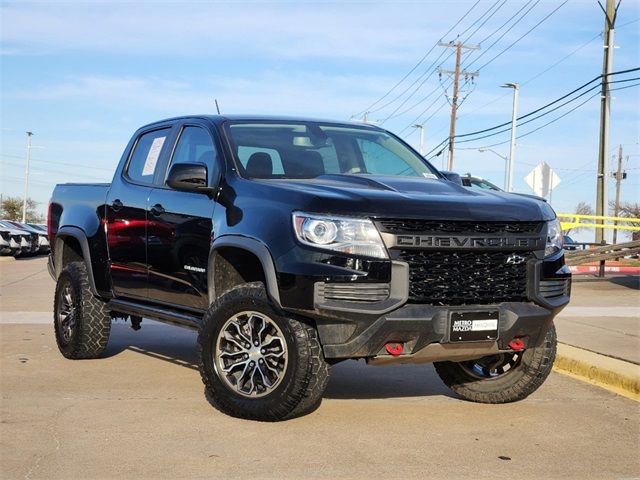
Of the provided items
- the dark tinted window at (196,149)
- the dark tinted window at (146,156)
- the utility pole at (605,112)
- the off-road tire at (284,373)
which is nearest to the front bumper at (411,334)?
the off-road tire at (284,373)

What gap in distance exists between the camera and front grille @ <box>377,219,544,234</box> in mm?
5500

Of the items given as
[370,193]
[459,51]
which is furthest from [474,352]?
[459,51]

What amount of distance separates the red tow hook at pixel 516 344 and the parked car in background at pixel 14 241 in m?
29.1

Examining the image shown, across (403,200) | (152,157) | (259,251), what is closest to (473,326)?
(403,200)

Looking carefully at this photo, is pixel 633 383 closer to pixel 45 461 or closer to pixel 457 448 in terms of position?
pixel 457 448

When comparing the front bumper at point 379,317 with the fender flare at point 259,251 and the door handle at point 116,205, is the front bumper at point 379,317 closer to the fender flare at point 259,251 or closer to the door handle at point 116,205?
the fender flare at point 259,251

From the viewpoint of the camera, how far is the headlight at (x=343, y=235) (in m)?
5.44

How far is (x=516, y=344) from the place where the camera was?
19.6 ft

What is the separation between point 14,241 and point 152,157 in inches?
1063

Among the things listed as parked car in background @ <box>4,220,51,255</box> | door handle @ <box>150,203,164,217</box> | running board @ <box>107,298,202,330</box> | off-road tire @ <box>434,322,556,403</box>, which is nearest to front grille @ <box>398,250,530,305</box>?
off-road tire @ <box>434,322,556,403</box>

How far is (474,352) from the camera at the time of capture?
18.9 feet

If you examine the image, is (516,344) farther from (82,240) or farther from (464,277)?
(82,240)

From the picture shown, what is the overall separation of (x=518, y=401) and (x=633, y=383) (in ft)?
3.80

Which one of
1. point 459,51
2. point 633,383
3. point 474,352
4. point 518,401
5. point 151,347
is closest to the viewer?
point 474,352
